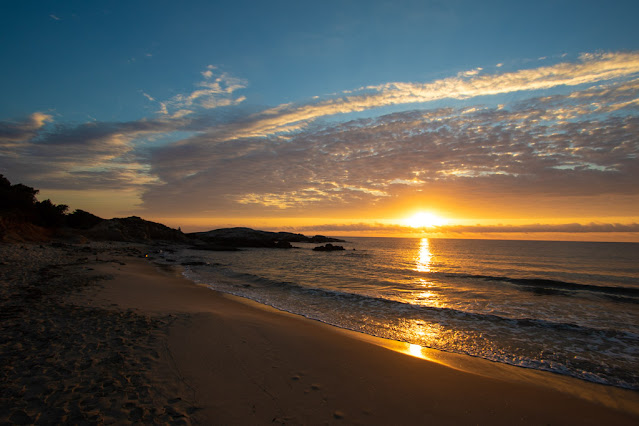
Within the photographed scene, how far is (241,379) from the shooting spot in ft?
18.4

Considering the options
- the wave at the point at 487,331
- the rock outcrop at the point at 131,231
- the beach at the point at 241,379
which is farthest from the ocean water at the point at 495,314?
the rock outcrop at the point at 131,231

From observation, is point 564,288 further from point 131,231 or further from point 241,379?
point 131,231

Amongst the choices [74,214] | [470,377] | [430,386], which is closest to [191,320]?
[430,386]

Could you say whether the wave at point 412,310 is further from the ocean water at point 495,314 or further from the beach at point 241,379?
the beach at point 241,379

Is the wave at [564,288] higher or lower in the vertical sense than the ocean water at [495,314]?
higher

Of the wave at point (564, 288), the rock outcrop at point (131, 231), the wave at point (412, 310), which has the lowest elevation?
the wave at point (412, 310)

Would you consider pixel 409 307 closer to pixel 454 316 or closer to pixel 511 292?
pixel 454 316

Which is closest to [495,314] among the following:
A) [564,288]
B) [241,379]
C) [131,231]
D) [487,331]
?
[487,331]

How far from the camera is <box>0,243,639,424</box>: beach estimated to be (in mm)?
4336

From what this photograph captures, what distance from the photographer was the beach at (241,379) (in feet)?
14.2

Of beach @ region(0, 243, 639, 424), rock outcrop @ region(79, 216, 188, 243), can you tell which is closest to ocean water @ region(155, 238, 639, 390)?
beach @ region(0, 243, 639, 424)

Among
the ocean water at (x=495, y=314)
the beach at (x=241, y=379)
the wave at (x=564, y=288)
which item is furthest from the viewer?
the wave at (x=564, y=288)

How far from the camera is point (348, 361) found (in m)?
7.04

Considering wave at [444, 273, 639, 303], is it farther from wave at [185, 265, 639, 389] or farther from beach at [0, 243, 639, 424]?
beach at [0, 243, 639, 424]
